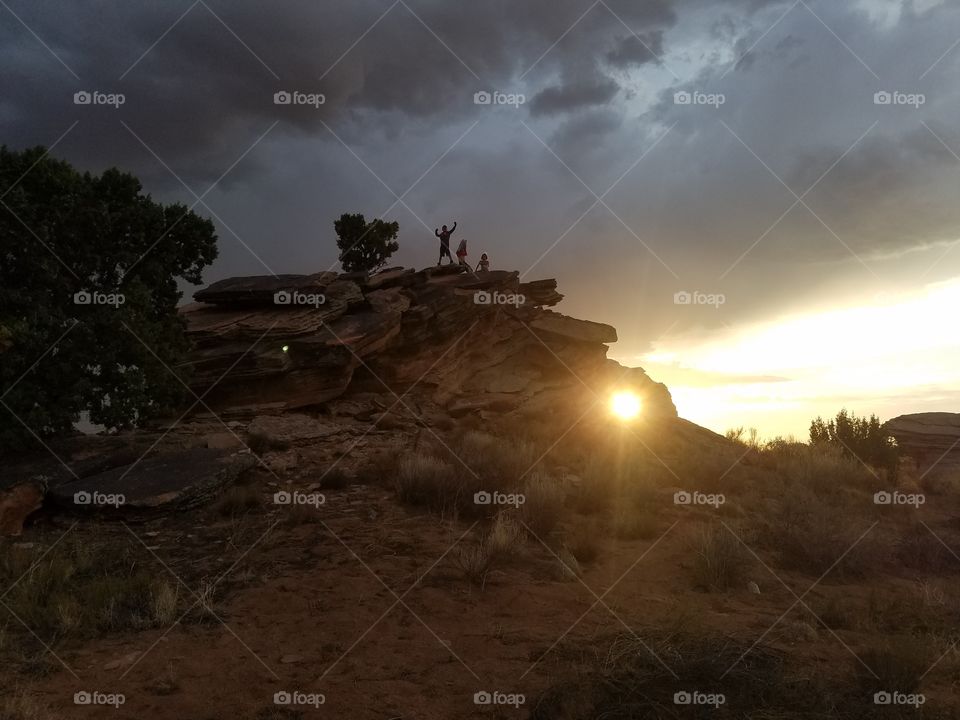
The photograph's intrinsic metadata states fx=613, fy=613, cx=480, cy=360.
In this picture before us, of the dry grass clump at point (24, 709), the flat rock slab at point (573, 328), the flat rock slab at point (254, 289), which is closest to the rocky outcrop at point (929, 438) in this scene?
the flat rock slab at point (573, 328)

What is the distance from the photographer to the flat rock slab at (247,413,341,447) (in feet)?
55.4

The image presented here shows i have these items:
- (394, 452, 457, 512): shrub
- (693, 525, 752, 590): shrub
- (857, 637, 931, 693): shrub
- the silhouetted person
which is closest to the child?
the silhouetted person

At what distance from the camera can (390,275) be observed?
23.4 m

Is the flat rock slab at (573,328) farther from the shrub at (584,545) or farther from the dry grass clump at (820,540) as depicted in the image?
the shrub at (584,545)

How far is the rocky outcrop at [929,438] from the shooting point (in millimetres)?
24312

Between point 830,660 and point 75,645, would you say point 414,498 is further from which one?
point 830,660

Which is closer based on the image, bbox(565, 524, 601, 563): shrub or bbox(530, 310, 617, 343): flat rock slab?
bbox(565, 524, 601, 563): shrub

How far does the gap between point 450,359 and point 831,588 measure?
14552 mm

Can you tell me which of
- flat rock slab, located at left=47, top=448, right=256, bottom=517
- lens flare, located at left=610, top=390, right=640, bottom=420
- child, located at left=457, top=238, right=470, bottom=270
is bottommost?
flat rock slab, located at left=47, top=448, right=256, bottom=517

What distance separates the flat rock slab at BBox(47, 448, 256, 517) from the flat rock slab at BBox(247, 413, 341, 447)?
262 centimetres

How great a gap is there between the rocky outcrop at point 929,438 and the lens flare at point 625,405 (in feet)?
32.3

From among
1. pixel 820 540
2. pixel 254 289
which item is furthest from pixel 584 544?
pixel 254 289

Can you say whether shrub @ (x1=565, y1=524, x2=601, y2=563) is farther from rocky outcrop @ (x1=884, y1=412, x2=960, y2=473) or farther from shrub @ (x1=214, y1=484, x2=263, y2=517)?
rocky outcrop @ (x1=884, y1=412, x2=960, y2=473)

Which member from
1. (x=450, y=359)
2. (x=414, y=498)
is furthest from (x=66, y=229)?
(x=450, y=359)
